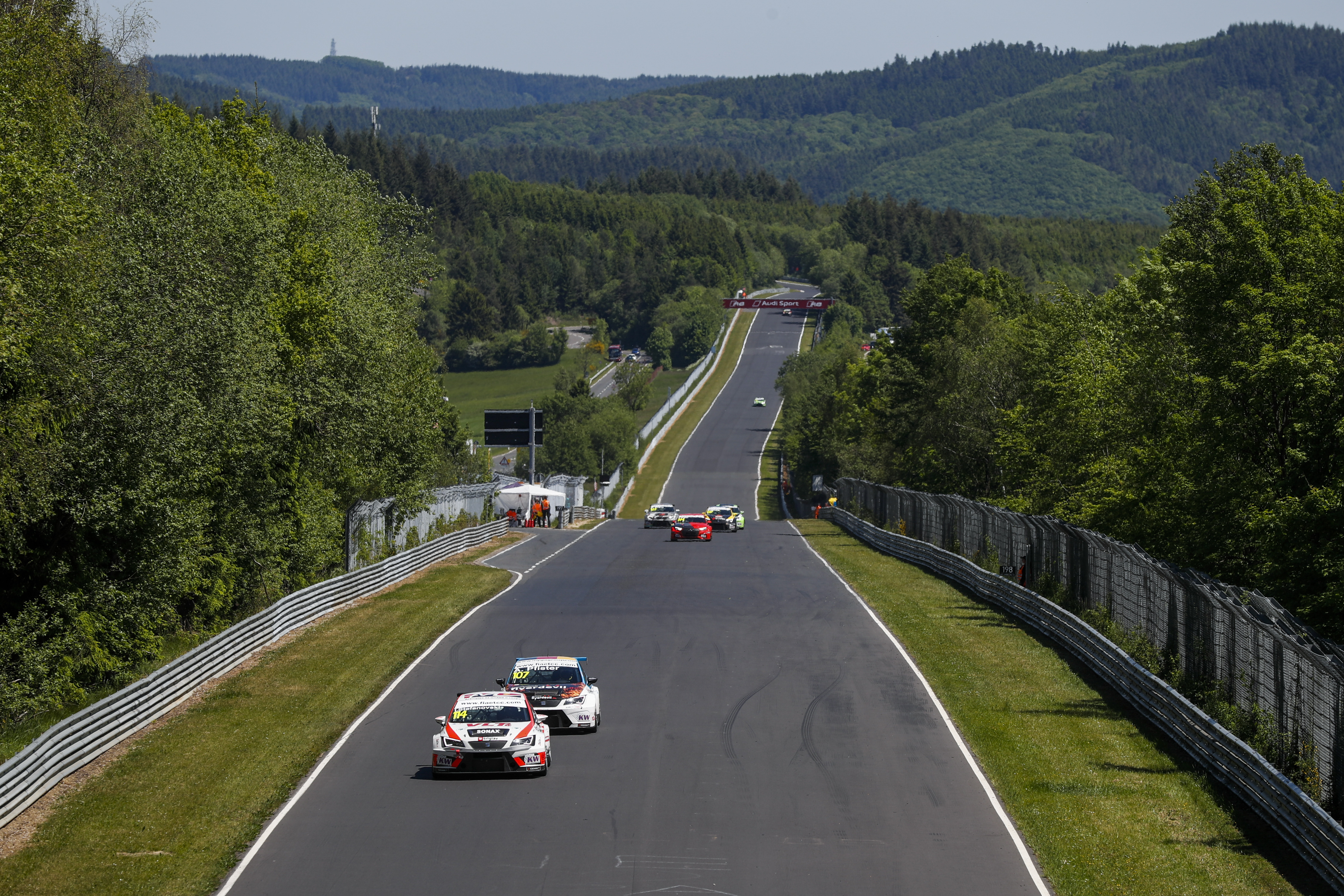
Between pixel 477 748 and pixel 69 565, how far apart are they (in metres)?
13.1

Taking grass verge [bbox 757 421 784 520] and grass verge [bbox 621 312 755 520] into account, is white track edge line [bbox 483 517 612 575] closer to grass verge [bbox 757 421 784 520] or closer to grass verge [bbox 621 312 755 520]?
grass verge [bbox 621 312 755 520]

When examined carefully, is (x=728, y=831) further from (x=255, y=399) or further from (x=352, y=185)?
(x=352, y=185)

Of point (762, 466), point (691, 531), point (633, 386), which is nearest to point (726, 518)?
point (691, 531)

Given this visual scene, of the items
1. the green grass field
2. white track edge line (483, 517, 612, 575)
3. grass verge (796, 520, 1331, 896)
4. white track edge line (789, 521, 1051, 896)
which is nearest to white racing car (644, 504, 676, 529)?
white track edge line (483, 517, 612, 575)

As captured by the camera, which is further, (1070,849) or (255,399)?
(255,399)

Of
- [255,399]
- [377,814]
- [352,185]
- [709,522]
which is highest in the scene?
[352,185]

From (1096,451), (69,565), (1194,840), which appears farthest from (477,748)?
(1096,451)

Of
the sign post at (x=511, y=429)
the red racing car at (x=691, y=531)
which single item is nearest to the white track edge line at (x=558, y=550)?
the red racing car at (x=691, y=531)

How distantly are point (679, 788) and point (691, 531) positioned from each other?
139ft

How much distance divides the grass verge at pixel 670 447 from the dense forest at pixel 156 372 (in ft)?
162

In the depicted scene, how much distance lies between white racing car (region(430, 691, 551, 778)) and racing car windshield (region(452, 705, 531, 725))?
18 mm

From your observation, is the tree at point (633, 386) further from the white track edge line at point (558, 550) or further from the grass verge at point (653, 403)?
the white track edge line at point (558, 550)

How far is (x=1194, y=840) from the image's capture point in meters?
16.9

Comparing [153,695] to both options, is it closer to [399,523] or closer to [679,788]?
[679,788]
